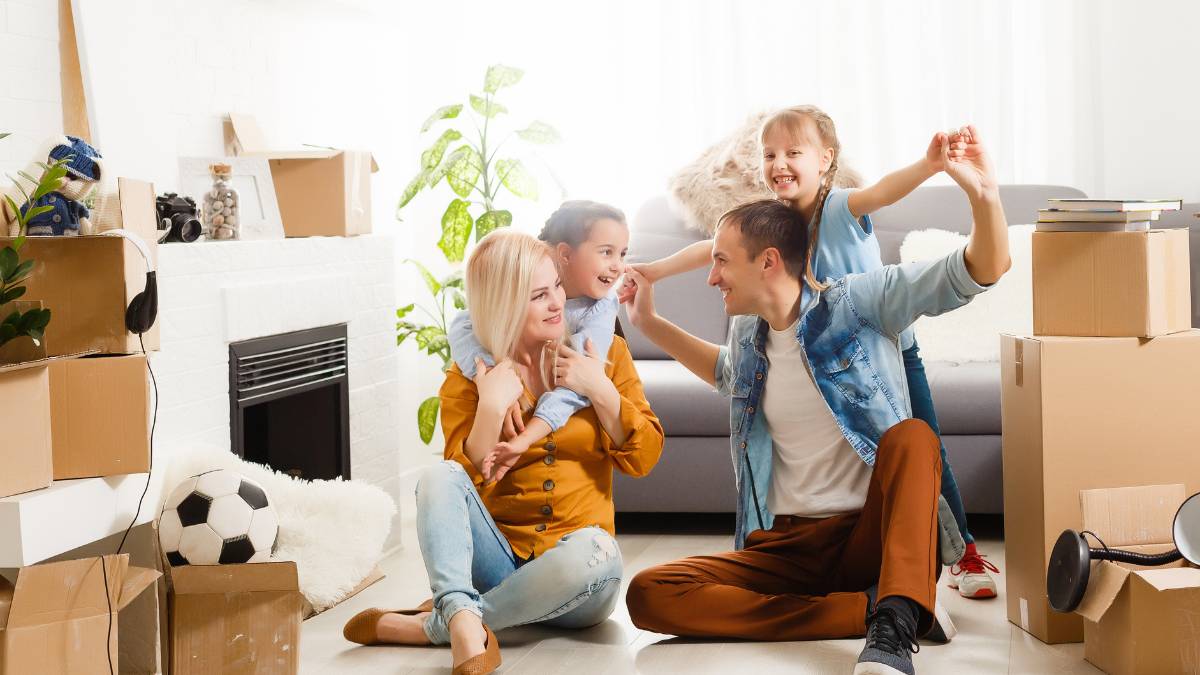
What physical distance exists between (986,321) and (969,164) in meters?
1.52

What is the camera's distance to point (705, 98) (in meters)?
4.47

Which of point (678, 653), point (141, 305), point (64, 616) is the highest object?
point (141, 305)

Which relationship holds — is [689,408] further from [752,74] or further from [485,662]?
[752,74]

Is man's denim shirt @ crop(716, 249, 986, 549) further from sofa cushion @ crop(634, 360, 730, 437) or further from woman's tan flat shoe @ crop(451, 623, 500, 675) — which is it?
sofa cushion @ crop(634, 360, 730, 437)

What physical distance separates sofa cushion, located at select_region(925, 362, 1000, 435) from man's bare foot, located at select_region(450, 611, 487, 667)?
5.13 feet

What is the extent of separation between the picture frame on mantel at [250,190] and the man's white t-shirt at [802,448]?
1.29 m

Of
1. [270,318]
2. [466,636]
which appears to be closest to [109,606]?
[466,636]

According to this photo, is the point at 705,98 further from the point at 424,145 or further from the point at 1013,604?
the point at 1013,604

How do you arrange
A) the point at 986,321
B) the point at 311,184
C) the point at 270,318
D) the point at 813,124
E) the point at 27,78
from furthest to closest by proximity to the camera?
the point at 986,321
the point at 311,184
the point at 270,318
the point at 813,124
the point at 27,78

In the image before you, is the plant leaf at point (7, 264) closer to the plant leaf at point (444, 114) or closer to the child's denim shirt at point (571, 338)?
the child's denim shirt at point (571, 338)

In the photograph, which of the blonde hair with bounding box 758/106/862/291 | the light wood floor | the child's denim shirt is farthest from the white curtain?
the light wood floor

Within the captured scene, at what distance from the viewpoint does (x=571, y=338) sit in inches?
100

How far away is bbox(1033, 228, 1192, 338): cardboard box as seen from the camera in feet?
7.45

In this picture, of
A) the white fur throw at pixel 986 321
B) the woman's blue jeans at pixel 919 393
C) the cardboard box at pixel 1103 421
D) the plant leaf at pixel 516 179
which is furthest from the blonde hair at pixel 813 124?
the plant leaf at pixel 516 179
